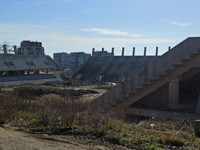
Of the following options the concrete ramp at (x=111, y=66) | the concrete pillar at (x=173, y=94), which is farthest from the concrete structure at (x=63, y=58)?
the concrete pillar at (x=173, y=94)

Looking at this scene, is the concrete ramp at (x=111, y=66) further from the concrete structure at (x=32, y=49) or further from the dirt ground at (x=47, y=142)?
the dirt ground at (x=47, y=142)

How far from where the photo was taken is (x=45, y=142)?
789 centimetres

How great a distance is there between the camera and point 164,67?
16.6 m

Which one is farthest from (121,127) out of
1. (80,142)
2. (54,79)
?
(54,79)

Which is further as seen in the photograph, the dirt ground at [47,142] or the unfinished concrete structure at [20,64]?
the unfinished concrete structure at [20,64]

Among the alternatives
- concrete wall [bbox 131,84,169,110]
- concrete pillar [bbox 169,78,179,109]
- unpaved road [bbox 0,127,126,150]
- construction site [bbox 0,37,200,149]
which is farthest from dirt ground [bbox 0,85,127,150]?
concrete wall [bbox 131,84,169,110]

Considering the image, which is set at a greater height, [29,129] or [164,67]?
[164,67]

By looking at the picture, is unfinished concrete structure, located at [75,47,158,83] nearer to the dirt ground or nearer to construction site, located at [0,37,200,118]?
construction site, located at [0,37,200,118]

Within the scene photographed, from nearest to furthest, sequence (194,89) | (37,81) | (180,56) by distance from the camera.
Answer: (180,56) → (194,89) → (37,81)

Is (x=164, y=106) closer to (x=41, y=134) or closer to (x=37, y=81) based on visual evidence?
(x=41, y=134)

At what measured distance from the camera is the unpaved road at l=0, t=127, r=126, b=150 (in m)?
7.26

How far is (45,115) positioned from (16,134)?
1.46m

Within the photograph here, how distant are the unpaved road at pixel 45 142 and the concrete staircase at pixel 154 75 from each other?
22.6 feet

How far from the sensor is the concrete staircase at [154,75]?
15875mm
